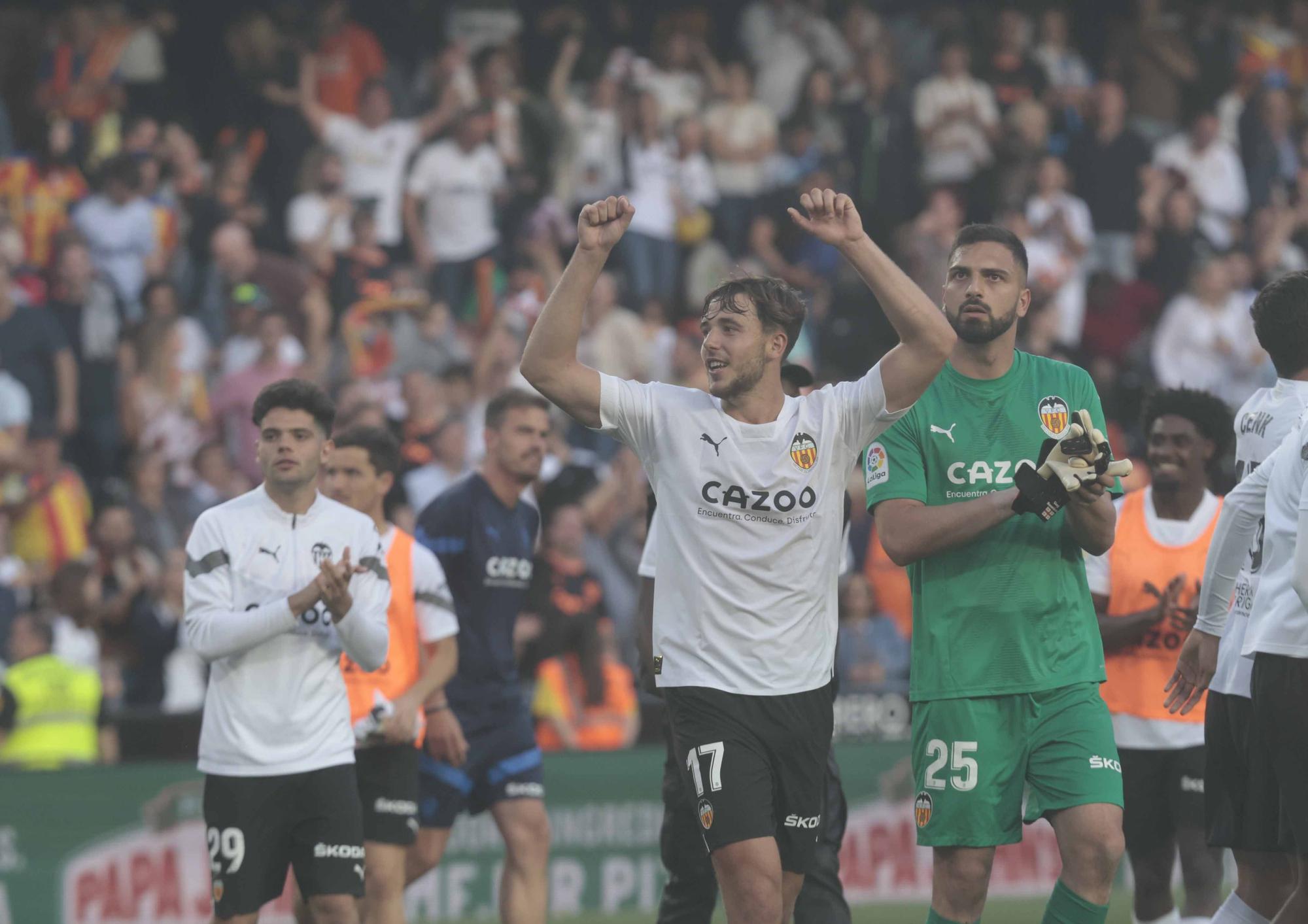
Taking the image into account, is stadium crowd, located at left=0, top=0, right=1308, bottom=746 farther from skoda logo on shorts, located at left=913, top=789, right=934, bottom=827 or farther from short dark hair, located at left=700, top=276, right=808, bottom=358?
short dark hair, located at left=700, top=276, right=808, bottom=358

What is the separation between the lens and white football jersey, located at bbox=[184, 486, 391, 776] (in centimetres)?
742

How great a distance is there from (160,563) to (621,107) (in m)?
6.78

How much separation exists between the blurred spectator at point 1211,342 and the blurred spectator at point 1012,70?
297cm

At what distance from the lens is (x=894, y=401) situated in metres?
6.64

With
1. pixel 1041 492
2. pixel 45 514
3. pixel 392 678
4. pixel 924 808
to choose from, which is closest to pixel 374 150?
pixel 45 514

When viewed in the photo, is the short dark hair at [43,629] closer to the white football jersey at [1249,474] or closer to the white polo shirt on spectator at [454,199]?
the white polo shirt on spectator at [454,199]

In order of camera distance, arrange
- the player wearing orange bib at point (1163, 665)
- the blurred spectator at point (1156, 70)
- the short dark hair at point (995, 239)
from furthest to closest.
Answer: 1. the blurred spectator at point (1156, 70)
2. the player wearing orange bib at point (1163, 665)
3. the short dark hair at point (995, 239)

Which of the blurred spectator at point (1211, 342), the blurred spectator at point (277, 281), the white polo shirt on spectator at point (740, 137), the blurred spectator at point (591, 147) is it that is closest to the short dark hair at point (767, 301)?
the blurred spectator at point (277, 281)

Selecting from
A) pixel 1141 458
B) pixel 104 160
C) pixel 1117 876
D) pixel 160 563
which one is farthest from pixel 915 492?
pixel 104 160

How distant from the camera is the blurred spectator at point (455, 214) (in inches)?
672

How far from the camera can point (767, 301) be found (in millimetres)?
6707

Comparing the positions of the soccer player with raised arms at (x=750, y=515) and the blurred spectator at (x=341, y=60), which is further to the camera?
the blurred spectator at (x=341, y=60)

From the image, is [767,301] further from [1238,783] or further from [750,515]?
[1238,783]

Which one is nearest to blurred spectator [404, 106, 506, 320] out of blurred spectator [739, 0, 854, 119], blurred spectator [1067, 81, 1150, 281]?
blurred spectator [739, 0, 854, 119]
